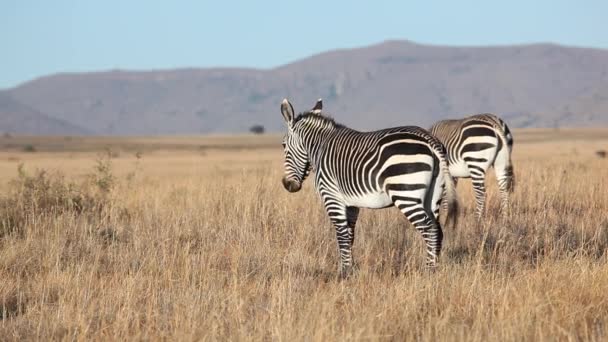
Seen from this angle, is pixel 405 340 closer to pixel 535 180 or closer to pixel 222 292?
pixel 222 292

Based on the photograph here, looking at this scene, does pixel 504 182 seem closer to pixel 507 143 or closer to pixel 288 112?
pixel 507 143

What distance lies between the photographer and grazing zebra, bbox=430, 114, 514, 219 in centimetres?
1248

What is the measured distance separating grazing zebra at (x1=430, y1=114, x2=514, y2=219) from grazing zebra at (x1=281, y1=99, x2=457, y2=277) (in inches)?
170

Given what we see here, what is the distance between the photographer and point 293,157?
9.17 metres

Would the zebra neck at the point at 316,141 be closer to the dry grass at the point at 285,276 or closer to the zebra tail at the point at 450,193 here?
the dry grass at the point at 285,276

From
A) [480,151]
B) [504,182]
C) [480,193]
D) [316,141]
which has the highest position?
[316,141]

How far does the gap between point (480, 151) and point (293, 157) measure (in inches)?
177

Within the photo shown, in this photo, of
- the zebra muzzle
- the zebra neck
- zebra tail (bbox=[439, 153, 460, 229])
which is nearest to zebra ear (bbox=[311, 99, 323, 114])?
the zebra neck

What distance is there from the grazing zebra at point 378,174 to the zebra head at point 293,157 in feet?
0.46

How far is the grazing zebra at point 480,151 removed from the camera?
12.5m

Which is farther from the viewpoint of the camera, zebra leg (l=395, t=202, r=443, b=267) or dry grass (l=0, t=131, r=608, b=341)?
zebra leg (l=395, t=202, r=443, b=267)

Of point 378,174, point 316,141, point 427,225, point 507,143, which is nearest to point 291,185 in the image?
point 316,141

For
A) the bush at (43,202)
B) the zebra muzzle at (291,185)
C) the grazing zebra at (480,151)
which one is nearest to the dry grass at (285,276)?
the bush at (43,202)

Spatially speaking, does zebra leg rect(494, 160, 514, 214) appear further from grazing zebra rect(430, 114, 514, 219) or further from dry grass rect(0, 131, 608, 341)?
dry grass rect(0, 131, 608, 341)
